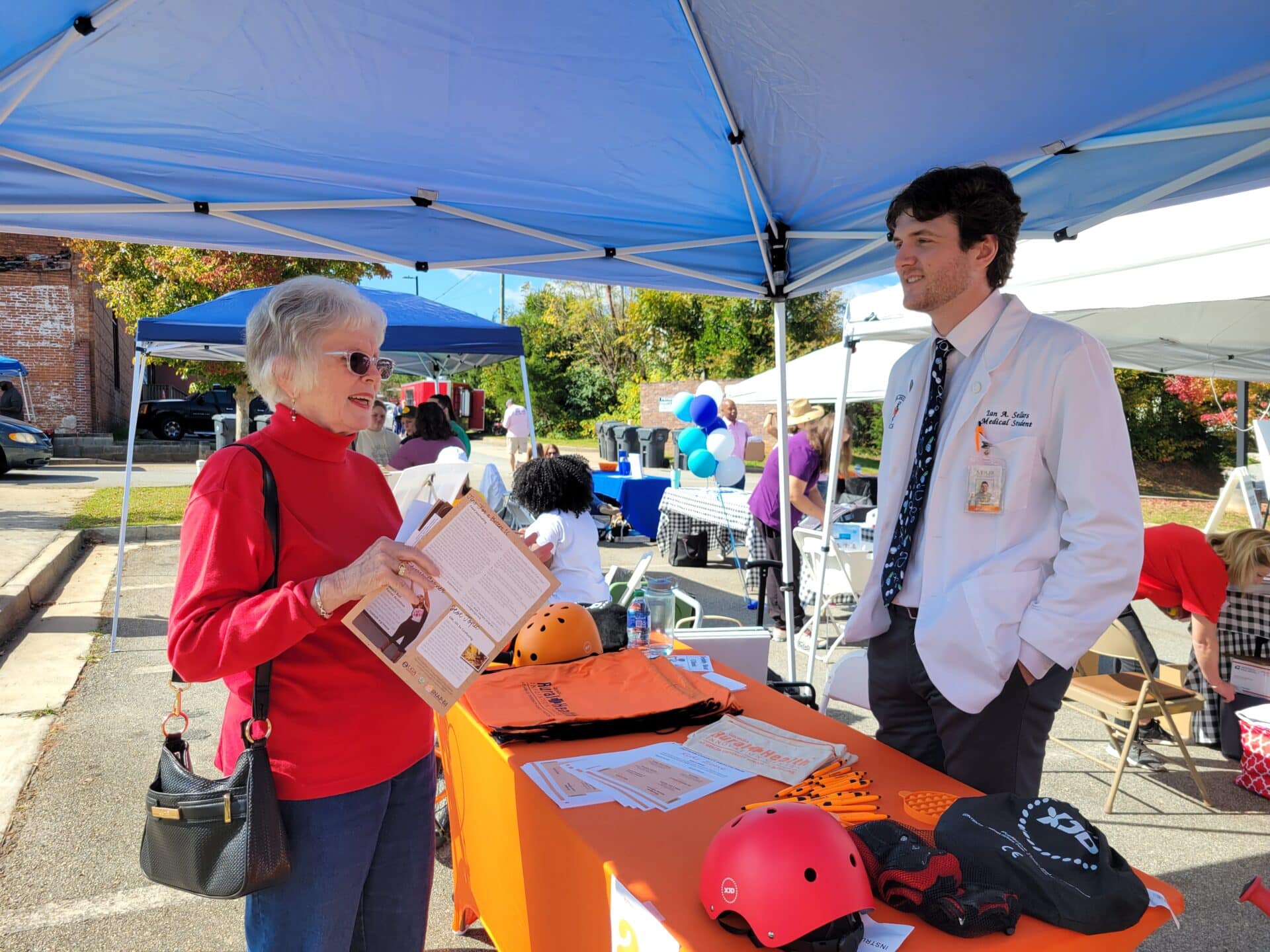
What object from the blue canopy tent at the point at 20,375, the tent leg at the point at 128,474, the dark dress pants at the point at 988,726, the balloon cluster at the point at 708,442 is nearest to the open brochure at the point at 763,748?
the dark dress pants at the point at 988,726

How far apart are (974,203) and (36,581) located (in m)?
8.16

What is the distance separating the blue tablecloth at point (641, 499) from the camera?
36.4 ft

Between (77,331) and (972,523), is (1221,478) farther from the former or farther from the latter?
(77,331)

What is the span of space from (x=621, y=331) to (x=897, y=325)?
3228 cm

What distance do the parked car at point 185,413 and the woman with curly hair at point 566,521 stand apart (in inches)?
854

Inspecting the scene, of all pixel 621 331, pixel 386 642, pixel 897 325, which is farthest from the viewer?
pixel 621 331

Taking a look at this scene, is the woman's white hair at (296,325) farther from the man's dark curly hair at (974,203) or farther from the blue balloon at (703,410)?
the blue balloon at (703,410)

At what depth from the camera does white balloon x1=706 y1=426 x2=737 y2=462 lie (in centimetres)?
926

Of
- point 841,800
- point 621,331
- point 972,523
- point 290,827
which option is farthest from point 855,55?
point 621,331

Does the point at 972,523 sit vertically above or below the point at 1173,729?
above

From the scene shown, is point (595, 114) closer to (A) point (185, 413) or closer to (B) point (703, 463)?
(B) point (703, 463)

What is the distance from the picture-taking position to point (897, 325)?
5.29 meters

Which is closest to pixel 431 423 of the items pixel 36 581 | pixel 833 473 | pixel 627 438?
pixel 36 581

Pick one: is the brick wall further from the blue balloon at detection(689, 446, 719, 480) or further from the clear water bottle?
the clear water bottle
